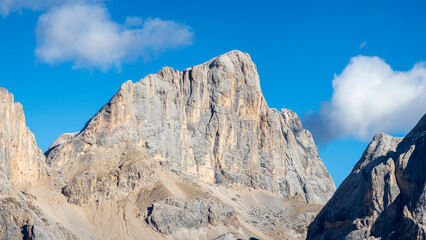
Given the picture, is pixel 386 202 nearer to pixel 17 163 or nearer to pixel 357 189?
pixel 357 189

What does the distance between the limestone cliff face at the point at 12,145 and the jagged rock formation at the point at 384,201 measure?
102040 mm

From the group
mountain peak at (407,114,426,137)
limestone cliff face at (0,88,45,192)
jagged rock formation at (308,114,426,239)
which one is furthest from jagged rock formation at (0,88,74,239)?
mountain peak at (407,114,426,137)

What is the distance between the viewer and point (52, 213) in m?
197

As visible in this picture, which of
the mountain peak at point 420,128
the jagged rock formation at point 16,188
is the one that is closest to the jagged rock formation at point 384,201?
the mountain peak at point 420,128

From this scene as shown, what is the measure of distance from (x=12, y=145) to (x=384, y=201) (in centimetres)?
11884

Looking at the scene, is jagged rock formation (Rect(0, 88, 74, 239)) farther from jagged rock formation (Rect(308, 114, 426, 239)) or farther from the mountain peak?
the mountain peak

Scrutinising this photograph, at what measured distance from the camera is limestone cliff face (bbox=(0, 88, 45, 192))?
186 metres

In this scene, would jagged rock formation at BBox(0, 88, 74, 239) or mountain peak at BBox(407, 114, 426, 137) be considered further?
jagged rock formation at BBox(0, 88, 74, 239)

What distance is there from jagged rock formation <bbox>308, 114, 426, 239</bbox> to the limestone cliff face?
335 feet

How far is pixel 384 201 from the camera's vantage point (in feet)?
307

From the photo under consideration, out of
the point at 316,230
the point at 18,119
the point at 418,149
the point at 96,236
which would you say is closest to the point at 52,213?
the point at 96,236

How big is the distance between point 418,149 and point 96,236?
119 meters

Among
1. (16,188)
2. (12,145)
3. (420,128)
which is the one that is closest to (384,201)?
(420,128)

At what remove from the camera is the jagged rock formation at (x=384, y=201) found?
288ft
